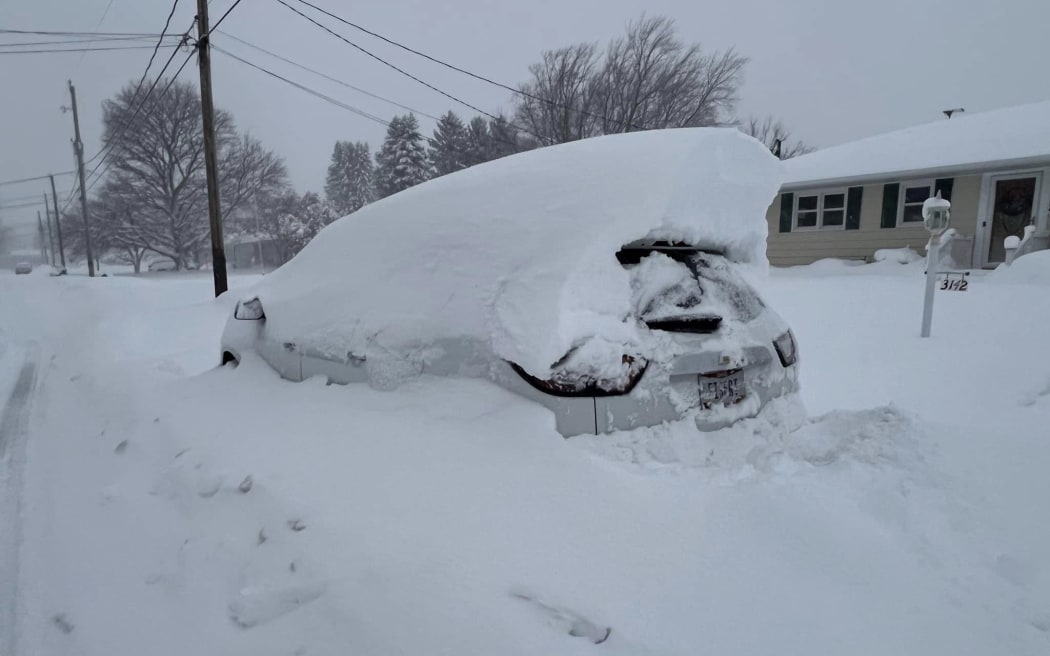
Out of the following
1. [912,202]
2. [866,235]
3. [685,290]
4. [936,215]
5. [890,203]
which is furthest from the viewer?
[866,235]

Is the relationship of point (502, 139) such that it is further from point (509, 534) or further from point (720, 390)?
point (509, 534)

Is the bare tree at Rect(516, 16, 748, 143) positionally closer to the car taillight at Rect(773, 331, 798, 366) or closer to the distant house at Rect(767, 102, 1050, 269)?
the distant house at Rect(767, 102, 1050, 269)

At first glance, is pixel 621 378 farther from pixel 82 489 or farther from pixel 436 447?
pixel 82 489

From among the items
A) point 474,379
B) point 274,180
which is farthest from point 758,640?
point 274,180

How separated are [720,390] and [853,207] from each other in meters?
17.3

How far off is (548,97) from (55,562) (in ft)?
89.7

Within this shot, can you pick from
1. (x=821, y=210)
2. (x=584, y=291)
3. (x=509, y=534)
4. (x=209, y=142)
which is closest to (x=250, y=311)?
(x=584, y=291)

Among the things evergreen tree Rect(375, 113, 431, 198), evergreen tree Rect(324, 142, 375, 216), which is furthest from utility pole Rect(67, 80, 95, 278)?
evergreen tree Rect(324, 142, 375, 216)

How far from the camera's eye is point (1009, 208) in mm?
14789

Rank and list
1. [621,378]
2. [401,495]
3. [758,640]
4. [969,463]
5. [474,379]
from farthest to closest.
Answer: [969,463] < [474,379] < [621,378] < [401,495] < [758,640]

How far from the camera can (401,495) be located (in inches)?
Result: 83.2

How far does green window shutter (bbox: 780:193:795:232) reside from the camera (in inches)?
701

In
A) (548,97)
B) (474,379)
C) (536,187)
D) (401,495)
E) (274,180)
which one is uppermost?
(548,97)

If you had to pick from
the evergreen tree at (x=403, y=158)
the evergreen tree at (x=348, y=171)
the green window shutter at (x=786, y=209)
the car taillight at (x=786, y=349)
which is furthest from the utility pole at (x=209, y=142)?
the evergreen tree at (x=348, y=171)
